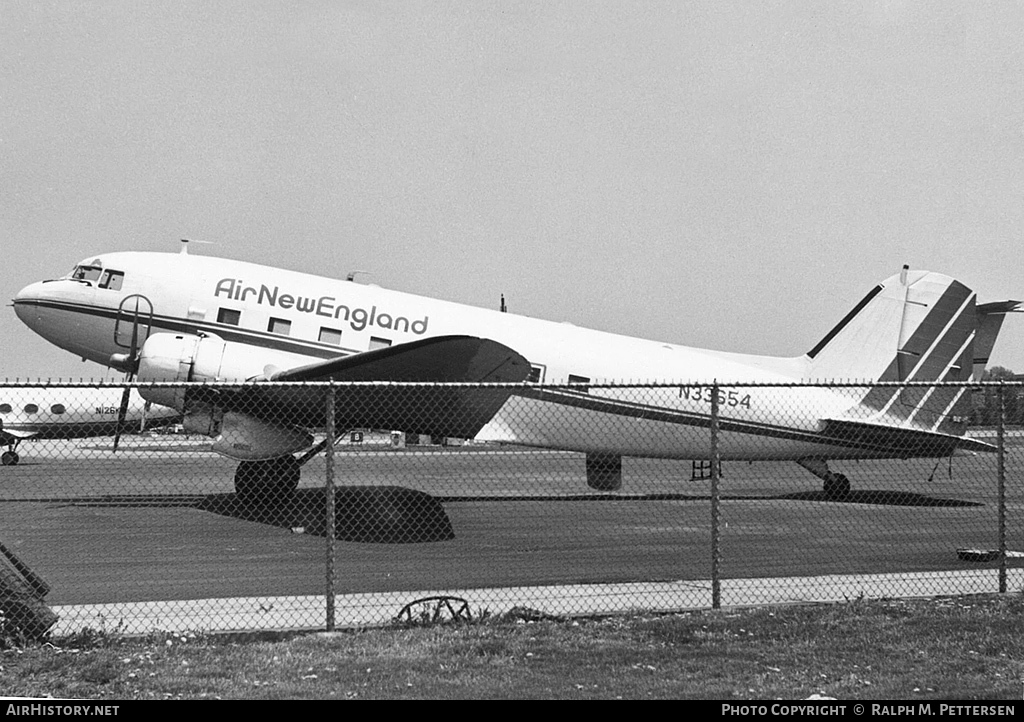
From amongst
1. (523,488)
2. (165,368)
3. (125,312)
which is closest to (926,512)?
(523,488)

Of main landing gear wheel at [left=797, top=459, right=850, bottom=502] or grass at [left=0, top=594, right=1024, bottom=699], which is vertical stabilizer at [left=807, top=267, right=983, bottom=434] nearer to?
main landing gear wheel at [left=797, top=459, right=850, bottom=502]

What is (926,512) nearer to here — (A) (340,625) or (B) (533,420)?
(B) (533,420)

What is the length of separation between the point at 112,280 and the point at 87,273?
0.61 meters

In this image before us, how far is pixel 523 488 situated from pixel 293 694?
56.9 ft

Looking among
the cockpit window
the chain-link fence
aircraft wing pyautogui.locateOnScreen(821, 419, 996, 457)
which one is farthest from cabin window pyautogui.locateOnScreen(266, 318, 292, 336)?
aircraft wing pyautogui.locateOnScreen(821, 419, 996, 457)

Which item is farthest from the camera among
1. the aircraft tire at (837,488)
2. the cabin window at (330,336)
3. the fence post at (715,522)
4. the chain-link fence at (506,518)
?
the aircraft tire at (837,488)

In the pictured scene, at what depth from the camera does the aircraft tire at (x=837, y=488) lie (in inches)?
758

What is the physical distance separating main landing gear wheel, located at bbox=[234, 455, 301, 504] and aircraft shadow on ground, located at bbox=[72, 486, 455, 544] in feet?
0.78

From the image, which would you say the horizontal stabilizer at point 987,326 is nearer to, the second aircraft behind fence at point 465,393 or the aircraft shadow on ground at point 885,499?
the second aircraft behind fence at point 465,393

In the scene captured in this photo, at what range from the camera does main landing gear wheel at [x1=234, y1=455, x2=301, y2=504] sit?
17.5 m

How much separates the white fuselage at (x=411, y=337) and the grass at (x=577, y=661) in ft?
31.3

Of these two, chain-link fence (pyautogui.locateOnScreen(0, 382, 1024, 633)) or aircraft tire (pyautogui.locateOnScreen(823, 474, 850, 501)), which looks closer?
chain-link fence (pyautogui.locateOnScreen(0, 382, 1024, 633))

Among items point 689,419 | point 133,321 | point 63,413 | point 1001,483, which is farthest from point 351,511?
point 63,413

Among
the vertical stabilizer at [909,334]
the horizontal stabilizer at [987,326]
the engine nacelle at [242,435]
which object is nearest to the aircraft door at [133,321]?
the engine nacelle at [242,435]
